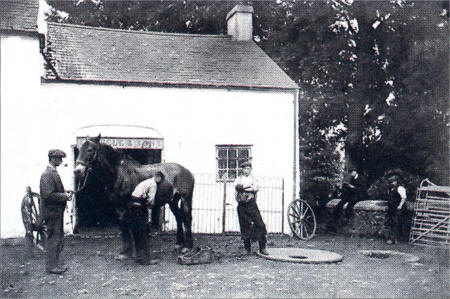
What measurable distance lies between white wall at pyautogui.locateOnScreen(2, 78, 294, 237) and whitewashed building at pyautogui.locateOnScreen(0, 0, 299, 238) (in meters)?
0.03

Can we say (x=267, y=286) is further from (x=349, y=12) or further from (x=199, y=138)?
(x=349, y=12)

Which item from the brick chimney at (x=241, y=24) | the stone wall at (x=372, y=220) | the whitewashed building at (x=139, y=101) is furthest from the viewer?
the brick chimney at (x=241, y=24)

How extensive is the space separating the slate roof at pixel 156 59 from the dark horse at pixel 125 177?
5.16 m

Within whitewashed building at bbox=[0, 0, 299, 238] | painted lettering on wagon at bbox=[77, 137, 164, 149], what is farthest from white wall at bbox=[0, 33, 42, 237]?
painted lettering on wagon at bbox=[77, 137, 164, 149]

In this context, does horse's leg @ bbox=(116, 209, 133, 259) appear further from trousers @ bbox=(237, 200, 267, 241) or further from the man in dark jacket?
the man in dark jacket

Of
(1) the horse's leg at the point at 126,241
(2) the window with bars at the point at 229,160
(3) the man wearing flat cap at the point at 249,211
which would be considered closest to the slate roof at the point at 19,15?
(1) the horse's leg at the point at 126,241

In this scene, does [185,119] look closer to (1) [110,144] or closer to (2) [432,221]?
(1) [110,144]

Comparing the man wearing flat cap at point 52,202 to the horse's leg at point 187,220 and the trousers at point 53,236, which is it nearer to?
the trousers at point 53,236

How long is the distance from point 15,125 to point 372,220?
33.4ft

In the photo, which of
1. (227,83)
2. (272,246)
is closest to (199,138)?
(227,83)

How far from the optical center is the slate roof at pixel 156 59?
15.1 m

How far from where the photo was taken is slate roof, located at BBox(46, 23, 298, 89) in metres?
15.1

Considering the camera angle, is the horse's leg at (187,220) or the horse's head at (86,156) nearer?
the horse's head at (86,156)

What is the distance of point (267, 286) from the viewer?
26.5 ft
